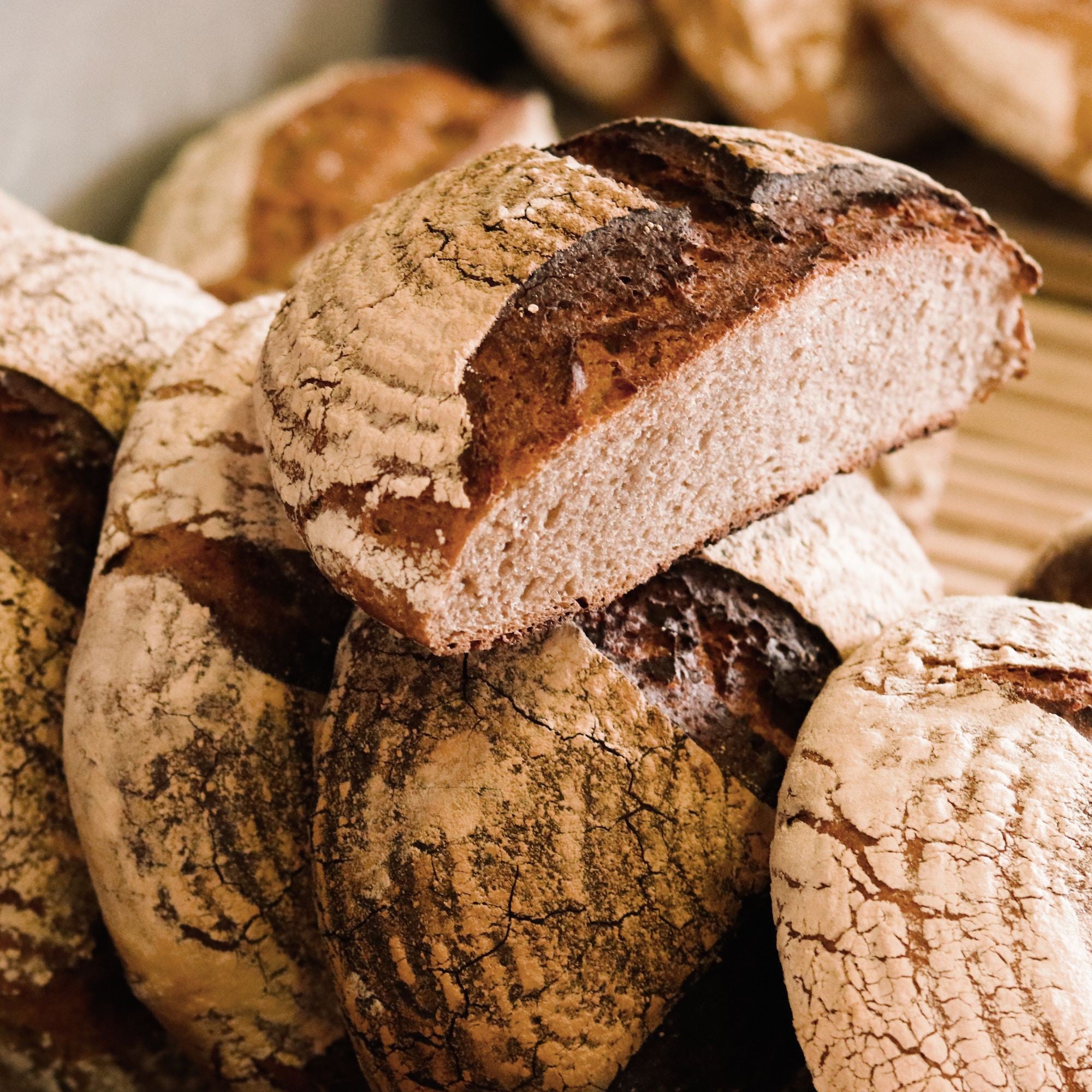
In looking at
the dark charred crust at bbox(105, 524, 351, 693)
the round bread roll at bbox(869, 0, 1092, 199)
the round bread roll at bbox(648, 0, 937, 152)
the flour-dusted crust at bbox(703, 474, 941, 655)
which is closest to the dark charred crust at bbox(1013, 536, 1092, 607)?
the flour-dusted crust at bbox(703, 474, 941, 655)

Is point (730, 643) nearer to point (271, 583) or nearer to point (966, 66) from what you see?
point (271, 583)

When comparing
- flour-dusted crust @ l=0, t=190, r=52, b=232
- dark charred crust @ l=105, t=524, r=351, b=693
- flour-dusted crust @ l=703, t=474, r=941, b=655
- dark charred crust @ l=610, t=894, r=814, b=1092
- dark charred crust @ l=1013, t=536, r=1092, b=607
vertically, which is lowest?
dark charred crust @ l=1013, t=536, r=1092, b=607

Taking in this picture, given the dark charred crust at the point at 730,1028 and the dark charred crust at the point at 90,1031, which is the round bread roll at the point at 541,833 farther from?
the dark charred crust at the point at 90,1031

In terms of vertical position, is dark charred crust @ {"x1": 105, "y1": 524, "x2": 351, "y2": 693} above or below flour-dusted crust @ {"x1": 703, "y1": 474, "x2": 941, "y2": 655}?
above

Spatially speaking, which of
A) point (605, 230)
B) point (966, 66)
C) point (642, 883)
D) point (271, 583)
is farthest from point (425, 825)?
point (966, 66)

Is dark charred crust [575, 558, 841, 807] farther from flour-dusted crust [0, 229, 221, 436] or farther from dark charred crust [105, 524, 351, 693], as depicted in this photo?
flour-dusted crust [0, 229, 221, 436]

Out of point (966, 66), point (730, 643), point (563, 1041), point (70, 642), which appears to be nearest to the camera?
point (563, 1041)

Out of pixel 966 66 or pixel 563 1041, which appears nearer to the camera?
pixel 563 1041
